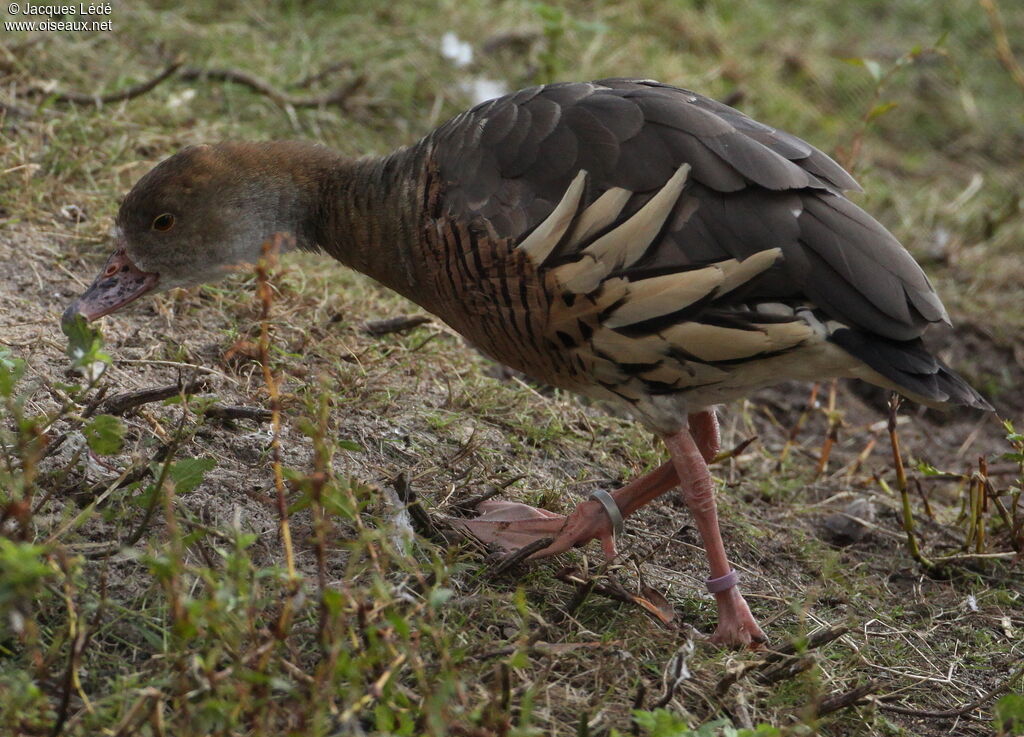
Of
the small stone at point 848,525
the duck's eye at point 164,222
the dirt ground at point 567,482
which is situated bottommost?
the small stone at point 848,525

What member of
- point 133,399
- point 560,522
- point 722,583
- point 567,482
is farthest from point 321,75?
point 722,583

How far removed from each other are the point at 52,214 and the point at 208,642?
2.65 meters

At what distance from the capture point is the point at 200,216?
3.91 metres

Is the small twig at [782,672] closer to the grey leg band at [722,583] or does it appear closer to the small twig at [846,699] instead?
the small twig at [846,699]

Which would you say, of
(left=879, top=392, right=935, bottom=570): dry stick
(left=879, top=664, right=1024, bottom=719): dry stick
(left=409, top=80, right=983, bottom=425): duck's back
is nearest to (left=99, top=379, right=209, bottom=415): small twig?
(left=409, top=80, right=983, bottom=425): duck's back

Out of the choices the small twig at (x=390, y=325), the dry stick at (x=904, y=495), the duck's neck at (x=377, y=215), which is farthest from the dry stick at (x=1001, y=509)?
the small twig at (x=390, y=325)

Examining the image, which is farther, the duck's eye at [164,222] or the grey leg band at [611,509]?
the duck's eye at [164,222]

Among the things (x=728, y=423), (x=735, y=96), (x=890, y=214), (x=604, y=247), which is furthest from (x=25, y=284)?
(x=890, y=214)

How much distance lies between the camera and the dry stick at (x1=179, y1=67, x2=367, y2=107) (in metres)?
5.70

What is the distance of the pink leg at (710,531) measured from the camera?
3.37m

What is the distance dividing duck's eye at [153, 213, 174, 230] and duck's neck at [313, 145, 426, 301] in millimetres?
496

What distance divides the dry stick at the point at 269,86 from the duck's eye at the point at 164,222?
6.47 ft

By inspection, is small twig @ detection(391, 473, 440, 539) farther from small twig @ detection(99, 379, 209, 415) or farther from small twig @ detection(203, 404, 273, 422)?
small twig @ detection(99, 379, 209, 415)

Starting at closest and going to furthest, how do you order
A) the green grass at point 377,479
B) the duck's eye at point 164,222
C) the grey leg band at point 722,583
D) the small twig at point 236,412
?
the green grass at point 377,479, the grey leg band at point 722,583, the small twig at point 236,412, the duck's eye at point 164,222
